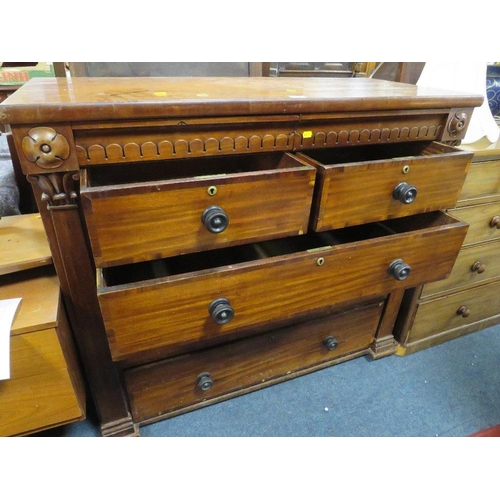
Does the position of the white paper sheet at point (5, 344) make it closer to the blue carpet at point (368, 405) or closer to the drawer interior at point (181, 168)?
the drawer interior at point (181, 168)

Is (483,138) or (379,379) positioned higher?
(483,138)

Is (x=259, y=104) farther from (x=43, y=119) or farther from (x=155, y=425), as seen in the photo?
(x=155, y=425)

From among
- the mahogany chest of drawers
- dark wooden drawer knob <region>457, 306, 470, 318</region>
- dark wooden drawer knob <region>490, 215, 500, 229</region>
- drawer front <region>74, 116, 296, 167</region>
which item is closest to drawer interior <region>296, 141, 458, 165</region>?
the mahogany chest of drawers

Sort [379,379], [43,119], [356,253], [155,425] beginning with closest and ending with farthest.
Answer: [43,119] < [356,253] < [155,425] < [379,379]

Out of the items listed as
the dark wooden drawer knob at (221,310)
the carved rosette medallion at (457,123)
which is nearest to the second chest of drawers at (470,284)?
the carved rosette medallion at (457,123)

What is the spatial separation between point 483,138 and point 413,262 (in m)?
0.49

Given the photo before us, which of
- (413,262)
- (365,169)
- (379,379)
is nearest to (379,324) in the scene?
(379,379)

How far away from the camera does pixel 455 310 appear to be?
125 centimetres

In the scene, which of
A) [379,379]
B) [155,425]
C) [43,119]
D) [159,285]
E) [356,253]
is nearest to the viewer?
[43,119]

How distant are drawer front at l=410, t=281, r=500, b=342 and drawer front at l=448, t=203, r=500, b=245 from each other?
0.20 meters

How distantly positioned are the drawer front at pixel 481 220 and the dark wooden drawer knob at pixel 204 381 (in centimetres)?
80

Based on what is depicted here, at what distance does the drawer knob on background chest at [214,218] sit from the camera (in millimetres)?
631

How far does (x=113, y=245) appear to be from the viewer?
613 millimetres

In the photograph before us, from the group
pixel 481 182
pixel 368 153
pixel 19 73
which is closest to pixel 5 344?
pixel 368 153
